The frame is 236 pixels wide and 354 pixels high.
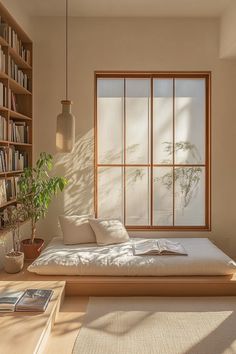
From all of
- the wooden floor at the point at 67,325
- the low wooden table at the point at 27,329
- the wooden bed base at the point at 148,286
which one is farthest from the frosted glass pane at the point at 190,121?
the low wooden table at the point at 27,329

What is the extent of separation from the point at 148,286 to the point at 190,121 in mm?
2356

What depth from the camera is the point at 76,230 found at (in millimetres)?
4398

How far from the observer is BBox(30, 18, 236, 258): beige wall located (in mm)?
4809

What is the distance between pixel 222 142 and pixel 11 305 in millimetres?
3285

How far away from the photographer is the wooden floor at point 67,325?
2.70 m

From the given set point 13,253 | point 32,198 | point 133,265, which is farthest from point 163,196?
point 13,253

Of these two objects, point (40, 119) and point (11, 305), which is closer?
point (11, 305)

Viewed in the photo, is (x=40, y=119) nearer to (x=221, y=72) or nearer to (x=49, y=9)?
(x=49, y=9)

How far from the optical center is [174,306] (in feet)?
11.0

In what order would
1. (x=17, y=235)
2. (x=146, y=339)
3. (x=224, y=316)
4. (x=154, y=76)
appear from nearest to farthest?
(x=146, y=339), (x=224, y=316), (x=17, y=235), (x=154, y=76)

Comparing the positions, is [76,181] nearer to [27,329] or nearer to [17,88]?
[17,88]

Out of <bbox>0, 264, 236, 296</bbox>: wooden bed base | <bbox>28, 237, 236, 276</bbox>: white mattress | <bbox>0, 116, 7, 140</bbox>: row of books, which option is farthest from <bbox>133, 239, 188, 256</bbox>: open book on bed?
<bbox>0, 116, 7, 140</bbox>: row of books

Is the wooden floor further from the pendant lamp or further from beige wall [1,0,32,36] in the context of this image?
beige wall [1,0,32,36]

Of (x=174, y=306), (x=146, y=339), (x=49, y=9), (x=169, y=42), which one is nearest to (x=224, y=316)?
(x=174, y=306)
